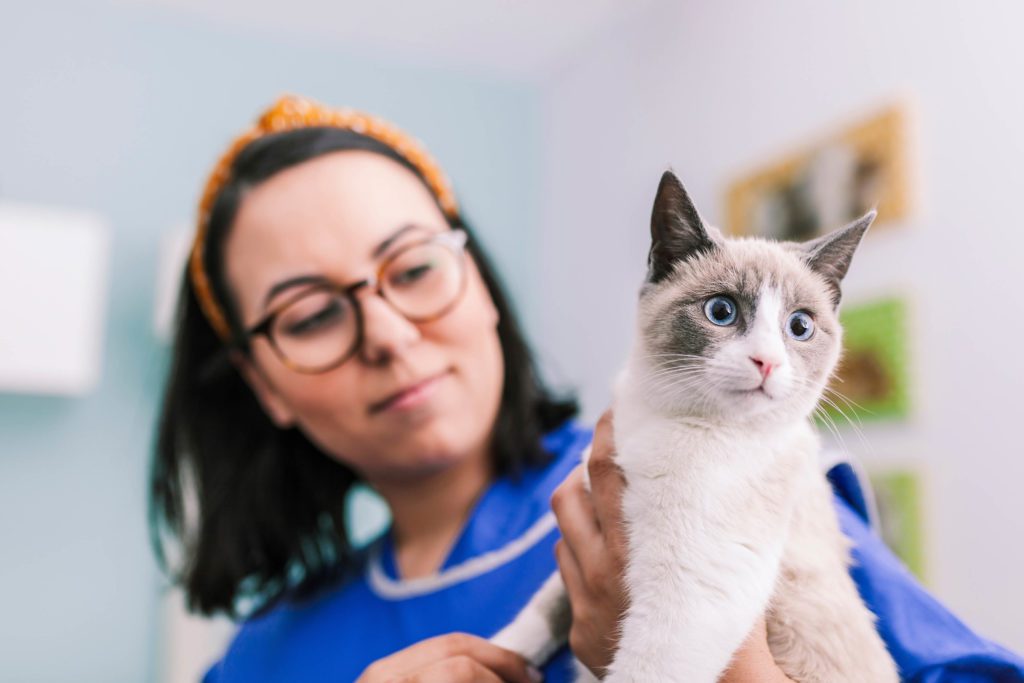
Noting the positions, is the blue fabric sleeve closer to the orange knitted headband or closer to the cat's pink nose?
the cat's pink nose

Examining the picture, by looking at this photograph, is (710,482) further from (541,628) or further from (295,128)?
(295,128)

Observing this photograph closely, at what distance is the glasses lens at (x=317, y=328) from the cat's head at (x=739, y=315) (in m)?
0.46

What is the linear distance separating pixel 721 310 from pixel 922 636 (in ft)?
1.08

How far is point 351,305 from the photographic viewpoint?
1015mm

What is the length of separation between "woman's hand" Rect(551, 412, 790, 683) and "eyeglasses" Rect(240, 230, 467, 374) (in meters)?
0.35

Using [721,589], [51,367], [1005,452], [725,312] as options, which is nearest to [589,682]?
[721,589]

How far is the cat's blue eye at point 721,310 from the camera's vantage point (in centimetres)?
63

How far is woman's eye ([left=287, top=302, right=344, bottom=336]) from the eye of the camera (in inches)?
40.6

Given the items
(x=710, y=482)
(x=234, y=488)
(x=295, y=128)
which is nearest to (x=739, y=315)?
(x=710, y=482)

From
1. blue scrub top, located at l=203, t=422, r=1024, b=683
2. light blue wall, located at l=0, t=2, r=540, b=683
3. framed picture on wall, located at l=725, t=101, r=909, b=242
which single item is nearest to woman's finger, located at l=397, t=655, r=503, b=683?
blue scrub top, located at l=203, t=422, r=1024, b=683

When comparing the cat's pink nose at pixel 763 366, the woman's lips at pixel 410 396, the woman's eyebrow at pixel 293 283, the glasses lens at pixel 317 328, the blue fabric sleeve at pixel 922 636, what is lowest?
the blue fabric sleeve at pixel 922 636

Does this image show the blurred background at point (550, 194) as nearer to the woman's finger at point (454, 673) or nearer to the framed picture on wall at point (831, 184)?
the framed picture on wall at point (831, 184)

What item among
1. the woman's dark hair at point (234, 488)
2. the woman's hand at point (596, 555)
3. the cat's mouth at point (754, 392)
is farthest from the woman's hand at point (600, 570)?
the woman's dark hair at point (234, 488)

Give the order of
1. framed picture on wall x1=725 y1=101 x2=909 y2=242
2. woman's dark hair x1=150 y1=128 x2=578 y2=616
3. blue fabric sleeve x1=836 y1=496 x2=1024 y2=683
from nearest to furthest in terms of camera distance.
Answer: blue fabric sleeve x1=836 y1=496 x2=1024 y2=683 < woman's dark hair x1=150 y1=128 x2=578 y2=616 < framed picture on wall x1=725 y1=101 x2=909 y2=242
